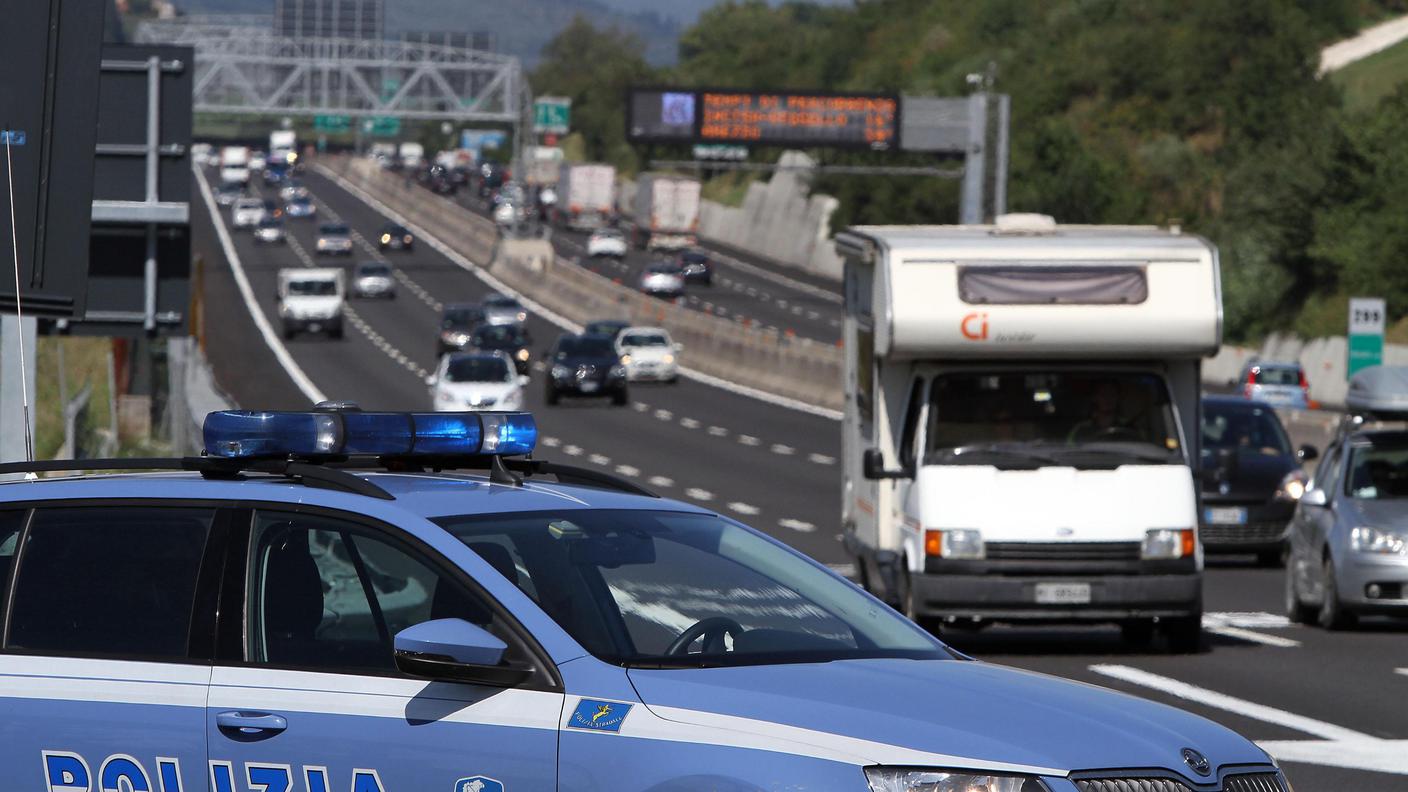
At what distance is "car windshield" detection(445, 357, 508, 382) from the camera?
149 feet

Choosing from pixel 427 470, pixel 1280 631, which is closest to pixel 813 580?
pixel 427 470

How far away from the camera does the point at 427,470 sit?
7.16 m

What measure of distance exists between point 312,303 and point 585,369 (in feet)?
58.1

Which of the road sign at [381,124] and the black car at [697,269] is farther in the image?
the road sign at [381,124]

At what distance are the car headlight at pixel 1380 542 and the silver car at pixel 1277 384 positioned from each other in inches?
1361

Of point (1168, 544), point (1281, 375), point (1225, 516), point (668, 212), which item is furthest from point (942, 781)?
point (668, 212)

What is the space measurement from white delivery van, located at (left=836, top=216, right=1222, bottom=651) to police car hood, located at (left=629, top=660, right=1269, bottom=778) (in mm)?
10103

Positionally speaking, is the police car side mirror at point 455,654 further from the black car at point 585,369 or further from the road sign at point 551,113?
the road sign at point 551,113

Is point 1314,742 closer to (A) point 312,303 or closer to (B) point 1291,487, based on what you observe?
(B) point 1291,487

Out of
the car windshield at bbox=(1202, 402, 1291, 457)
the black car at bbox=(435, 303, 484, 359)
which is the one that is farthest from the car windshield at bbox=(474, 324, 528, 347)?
the car windshield at bbox=(1202, 402, 1291, 457)

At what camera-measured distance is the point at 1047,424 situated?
16609 millimetres

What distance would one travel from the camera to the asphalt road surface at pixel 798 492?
1305 cm

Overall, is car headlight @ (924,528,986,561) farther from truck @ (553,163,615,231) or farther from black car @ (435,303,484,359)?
truck @ (553,163,615,231)

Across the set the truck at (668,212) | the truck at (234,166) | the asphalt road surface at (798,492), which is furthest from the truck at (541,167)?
the asphalt road surface at (798,492)
